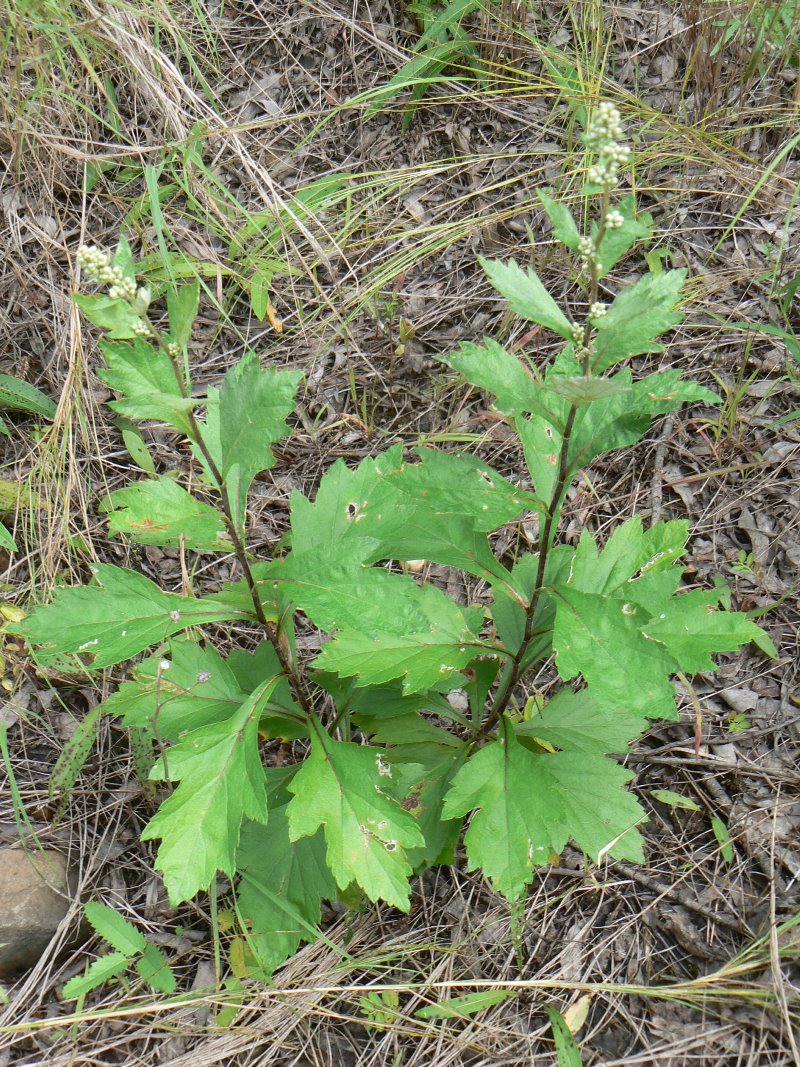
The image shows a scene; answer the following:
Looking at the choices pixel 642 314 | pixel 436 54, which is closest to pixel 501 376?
pixel 642 314

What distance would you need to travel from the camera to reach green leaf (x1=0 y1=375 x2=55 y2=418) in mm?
3500

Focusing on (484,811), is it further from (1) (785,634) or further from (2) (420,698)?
(1) (785,634)

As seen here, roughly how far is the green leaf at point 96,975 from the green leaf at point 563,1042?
4.19 ft

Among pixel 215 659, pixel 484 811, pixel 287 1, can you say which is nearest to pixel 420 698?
pixel 484 811

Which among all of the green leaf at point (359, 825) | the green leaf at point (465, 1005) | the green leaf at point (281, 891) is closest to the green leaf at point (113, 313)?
the green leaf at point (359, 825)

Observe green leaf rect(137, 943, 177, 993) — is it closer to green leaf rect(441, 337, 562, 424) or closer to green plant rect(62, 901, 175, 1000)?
green plant rect(62, 901, 175, 1000)

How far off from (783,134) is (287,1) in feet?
8.22

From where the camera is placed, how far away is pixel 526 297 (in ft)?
5.89

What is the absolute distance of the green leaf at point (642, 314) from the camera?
175 cm

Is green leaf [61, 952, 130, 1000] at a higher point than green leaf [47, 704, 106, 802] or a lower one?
lower

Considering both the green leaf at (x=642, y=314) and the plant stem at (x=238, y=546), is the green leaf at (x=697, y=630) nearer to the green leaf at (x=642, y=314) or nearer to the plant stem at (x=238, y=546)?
the green leaf at (x=642, y=314)

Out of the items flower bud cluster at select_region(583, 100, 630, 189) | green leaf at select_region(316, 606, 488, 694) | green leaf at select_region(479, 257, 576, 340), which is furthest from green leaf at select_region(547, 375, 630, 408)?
green leaf at select_region(316, 606, 488, 694)

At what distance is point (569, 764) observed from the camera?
8.08 feet

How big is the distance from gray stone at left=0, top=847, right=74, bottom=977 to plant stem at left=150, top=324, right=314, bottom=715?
996 mm
